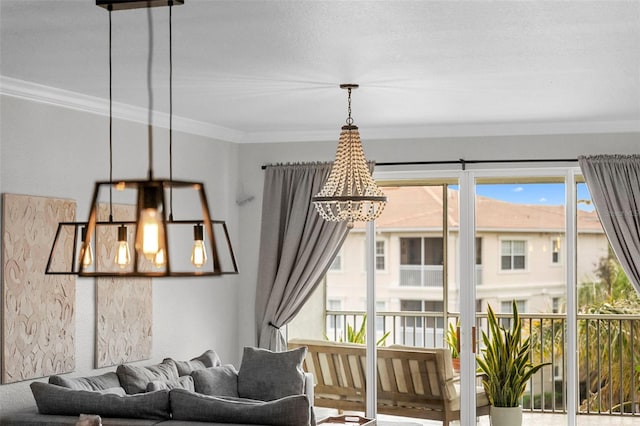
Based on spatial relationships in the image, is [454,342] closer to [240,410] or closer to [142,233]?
[240,410]

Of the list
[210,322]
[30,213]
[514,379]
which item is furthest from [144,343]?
[514,379]

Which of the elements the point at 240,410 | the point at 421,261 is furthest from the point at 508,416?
the point at 240,410

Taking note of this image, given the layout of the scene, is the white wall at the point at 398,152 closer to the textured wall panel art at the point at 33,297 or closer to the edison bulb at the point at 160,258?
the textured wall panel art at the point at 33,297

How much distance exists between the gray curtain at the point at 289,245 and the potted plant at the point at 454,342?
1210 millimetres

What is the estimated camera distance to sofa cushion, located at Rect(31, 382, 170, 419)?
4684mm

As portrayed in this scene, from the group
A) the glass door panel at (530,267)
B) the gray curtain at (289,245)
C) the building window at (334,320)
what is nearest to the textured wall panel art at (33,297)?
the gray curtain at (289,245)

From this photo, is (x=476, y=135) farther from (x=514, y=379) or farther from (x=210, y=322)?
(x=210, y=322)

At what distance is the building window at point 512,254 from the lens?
7570 mm

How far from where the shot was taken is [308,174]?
7.82m

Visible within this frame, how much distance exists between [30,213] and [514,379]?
4.24 metres

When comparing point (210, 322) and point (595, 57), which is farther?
point (210, 322)

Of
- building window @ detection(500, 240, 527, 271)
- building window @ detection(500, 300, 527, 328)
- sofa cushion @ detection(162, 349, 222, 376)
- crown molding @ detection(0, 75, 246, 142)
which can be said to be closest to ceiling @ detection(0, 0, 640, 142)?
crown molding @ detection(0, 75, 246, 142)

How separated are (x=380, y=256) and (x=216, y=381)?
2073mm

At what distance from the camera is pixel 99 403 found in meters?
4.75
